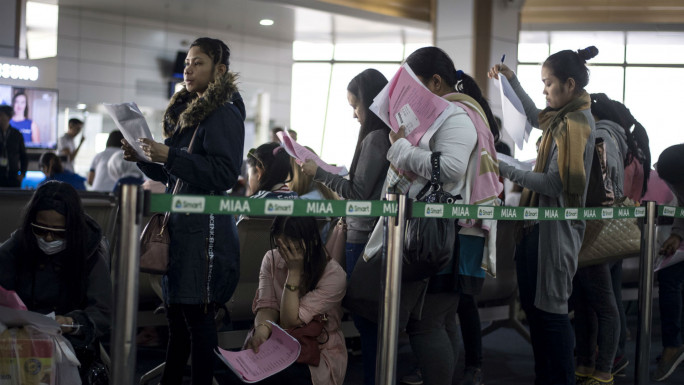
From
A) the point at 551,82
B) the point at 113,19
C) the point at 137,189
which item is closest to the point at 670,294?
the point at 551,82

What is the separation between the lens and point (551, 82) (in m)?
3.05

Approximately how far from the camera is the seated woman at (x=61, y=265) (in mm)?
2486

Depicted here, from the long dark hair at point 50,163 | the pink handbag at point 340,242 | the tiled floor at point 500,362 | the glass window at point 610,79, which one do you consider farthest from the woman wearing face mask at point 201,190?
the glass window at point 610,79

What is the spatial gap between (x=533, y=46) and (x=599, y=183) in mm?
10955

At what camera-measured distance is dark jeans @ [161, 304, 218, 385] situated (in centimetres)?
258

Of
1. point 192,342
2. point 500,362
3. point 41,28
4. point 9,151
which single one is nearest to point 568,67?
point 192,342

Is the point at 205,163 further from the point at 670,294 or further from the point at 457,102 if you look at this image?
the point at 670,294

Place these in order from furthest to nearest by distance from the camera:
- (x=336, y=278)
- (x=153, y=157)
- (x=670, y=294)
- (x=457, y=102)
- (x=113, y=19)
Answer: (x=113, y=19) → (x=670, y=294) → (x=336, y=278) → (x=457, y=102) → (x=153, y=157)

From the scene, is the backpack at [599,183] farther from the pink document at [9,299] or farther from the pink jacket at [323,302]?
the pink document at [9,299]

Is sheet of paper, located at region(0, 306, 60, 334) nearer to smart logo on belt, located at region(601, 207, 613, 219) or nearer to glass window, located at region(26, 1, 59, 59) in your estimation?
smart logo on belt, located at region(601, 207, 613, 219)

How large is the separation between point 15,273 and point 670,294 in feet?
11.5

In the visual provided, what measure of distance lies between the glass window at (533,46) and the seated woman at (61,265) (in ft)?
34.6

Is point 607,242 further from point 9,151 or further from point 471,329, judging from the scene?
point 9,151

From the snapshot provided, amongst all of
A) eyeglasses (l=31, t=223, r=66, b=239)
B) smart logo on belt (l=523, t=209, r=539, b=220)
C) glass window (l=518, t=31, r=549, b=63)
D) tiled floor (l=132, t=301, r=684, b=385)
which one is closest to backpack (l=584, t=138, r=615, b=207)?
smart logo on belt (l=523, t=209, r=539, b=220)
